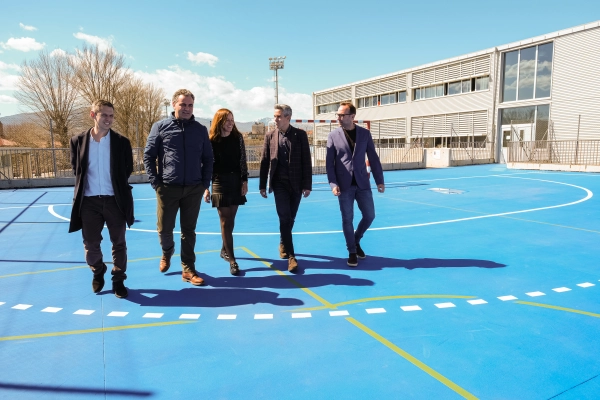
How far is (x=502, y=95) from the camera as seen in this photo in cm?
2803

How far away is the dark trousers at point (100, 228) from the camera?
3822 mm

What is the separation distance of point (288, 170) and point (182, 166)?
1185 mm

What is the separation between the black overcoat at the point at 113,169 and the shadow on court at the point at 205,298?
727 millimetres

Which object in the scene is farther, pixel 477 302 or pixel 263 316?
pixel 477 302

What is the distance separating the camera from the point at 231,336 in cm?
306

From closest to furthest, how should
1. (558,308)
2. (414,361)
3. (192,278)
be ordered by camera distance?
(414,361) < (558,308) < (192,278)

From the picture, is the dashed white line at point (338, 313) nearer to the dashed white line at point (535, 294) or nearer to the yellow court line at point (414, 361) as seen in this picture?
the yellow court line at point (414, 361)

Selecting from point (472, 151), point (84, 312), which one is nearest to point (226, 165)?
point (84, 312)

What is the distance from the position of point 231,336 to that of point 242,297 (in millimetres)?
798

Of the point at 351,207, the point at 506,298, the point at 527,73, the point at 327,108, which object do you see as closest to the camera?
the point at 506,298

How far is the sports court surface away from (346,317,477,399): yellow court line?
0.01m

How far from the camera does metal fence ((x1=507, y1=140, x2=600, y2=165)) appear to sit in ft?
74.5

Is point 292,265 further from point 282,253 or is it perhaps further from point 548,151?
point 548,151

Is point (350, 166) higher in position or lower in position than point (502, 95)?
lower
